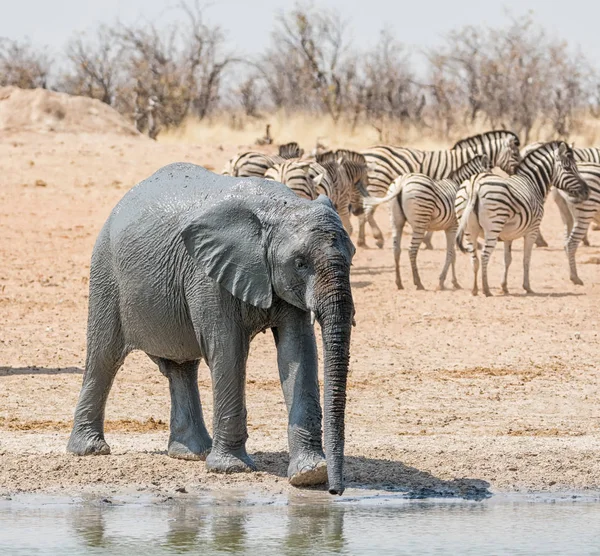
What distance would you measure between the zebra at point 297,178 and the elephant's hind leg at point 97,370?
9826 millimetres

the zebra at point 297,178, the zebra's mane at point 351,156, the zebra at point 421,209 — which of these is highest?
the zebra's mane at point 351,156

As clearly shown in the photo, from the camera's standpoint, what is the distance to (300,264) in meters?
6.68

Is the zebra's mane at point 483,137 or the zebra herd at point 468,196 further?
the zebra's mane at point 483,137

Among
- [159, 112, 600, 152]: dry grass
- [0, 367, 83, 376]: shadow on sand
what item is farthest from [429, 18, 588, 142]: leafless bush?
[0, 367, 83, 376]: shadow on sand

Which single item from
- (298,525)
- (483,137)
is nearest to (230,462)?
(298,525)

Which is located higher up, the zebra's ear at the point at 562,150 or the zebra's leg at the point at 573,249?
the zebra's ear at the point at 562,150

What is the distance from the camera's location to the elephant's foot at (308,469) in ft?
22.5

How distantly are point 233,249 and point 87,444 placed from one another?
1.63 m

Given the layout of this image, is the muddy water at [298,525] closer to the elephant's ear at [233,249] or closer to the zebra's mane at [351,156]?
the elephant's ear at [233,249]

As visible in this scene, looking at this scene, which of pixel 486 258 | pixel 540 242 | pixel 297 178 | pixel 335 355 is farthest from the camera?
pixel 540 242

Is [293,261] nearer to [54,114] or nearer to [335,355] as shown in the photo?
[335,355]

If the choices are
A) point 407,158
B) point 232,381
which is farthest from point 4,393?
point 407,158

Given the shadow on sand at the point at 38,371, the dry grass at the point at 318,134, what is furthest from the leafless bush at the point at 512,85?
the shadow on sand at the point at 38,371

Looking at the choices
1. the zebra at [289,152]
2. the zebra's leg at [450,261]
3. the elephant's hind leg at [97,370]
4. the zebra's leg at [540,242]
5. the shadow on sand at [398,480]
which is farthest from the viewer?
the zebra at [289,152]
